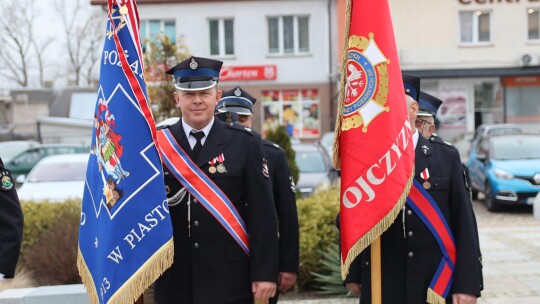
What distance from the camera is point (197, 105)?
3752 mm

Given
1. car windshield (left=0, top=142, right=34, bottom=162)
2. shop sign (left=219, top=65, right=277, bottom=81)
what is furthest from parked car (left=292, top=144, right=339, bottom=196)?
shop sign (left=219, top=65, right=277, bottom=81)

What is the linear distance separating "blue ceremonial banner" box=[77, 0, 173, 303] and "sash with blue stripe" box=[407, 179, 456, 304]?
1.40 metres

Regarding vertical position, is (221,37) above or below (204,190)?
above

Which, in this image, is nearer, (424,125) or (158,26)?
(424,125)

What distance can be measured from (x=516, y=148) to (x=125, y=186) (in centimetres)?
1198

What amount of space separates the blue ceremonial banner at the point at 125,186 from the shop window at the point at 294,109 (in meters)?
26.1

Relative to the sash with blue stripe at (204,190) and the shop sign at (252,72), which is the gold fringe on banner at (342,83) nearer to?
the sash with blue stripe at (204,190)

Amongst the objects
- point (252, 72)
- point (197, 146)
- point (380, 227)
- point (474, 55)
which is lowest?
point (380, 227)

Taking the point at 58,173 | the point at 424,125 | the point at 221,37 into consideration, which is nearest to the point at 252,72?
the point at 221,37

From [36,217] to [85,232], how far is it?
4681mm

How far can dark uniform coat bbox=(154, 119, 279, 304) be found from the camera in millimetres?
3719

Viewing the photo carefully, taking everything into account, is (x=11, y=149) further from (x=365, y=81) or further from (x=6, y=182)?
(x=365, y=81)

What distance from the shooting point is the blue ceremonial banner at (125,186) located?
3.57 m

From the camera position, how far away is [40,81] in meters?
54.3
